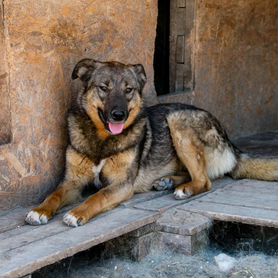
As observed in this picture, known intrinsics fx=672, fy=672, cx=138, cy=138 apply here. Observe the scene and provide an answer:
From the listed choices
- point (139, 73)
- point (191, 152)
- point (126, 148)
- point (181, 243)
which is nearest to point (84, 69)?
point (139, 73)

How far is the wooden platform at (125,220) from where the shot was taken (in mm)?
4633

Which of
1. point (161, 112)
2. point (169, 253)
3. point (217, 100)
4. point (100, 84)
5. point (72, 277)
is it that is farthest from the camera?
point (217, 100)

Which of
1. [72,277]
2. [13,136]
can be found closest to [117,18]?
[13,136]

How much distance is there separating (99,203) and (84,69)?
1.26 metres

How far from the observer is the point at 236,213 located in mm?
5691

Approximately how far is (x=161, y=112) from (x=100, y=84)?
980 mm

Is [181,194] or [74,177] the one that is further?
[181,194]

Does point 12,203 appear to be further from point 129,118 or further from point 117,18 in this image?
point 117,18

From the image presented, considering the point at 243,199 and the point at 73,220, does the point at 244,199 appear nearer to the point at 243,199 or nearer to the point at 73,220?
the point at 243,199

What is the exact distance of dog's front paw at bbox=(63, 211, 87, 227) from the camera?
17.3 ft

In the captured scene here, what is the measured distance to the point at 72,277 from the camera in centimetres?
525

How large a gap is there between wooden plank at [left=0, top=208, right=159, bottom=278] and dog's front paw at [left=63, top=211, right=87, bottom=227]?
0.16 feet

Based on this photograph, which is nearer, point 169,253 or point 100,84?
point 169,253

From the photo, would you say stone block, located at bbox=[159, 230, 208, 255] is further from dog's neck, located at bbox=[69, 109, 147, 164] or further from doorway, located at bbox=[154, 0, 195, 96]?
doorway, located at bbox=[154, 0, 195, 96]
